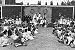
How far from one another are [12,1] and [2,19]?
14.8 feet

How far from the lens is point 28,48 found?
1173cm

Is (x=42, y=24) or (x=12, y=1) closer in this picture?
(x=42, y=24)

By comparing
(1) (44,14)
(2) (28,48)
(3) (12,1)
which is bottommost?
(2) (28,48)

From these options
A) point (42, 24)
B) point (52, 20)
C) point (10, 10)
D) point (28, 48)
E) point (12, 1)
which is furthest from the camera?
point (12, 1)

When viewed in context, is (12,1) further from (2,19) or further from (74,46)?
(74,46)

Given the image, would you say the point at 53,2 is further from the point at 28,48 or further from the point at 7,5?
the point at 28,48

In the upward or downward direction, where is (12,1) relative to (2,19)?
upward

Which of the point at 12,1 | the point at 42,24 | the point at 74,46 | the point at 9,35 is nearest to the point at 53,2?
the point at 12,1

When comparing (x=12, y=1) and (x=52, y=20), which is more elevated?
(x=12, y=1)

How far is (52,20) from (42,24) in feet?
6.75

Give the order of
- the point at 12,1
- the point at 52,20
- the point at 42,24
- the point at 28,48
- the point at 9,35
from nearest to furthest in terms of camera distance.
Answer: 1. the point at 28,48
2. the point at 9,35
3. the point at 42,24
4. the point at 52,20
5. the point at 12,1

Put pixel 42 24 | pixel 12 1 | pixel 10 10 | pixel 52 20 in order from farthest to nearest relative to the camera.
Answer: pixel 12 1, pixel 10 10, pixel 52 20, pixel 42 24

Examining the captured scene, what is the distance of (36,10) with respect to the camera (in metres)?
25.1

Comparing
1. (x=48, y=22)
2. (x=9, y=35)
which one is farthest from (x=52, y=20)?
(x=9, y=35)
